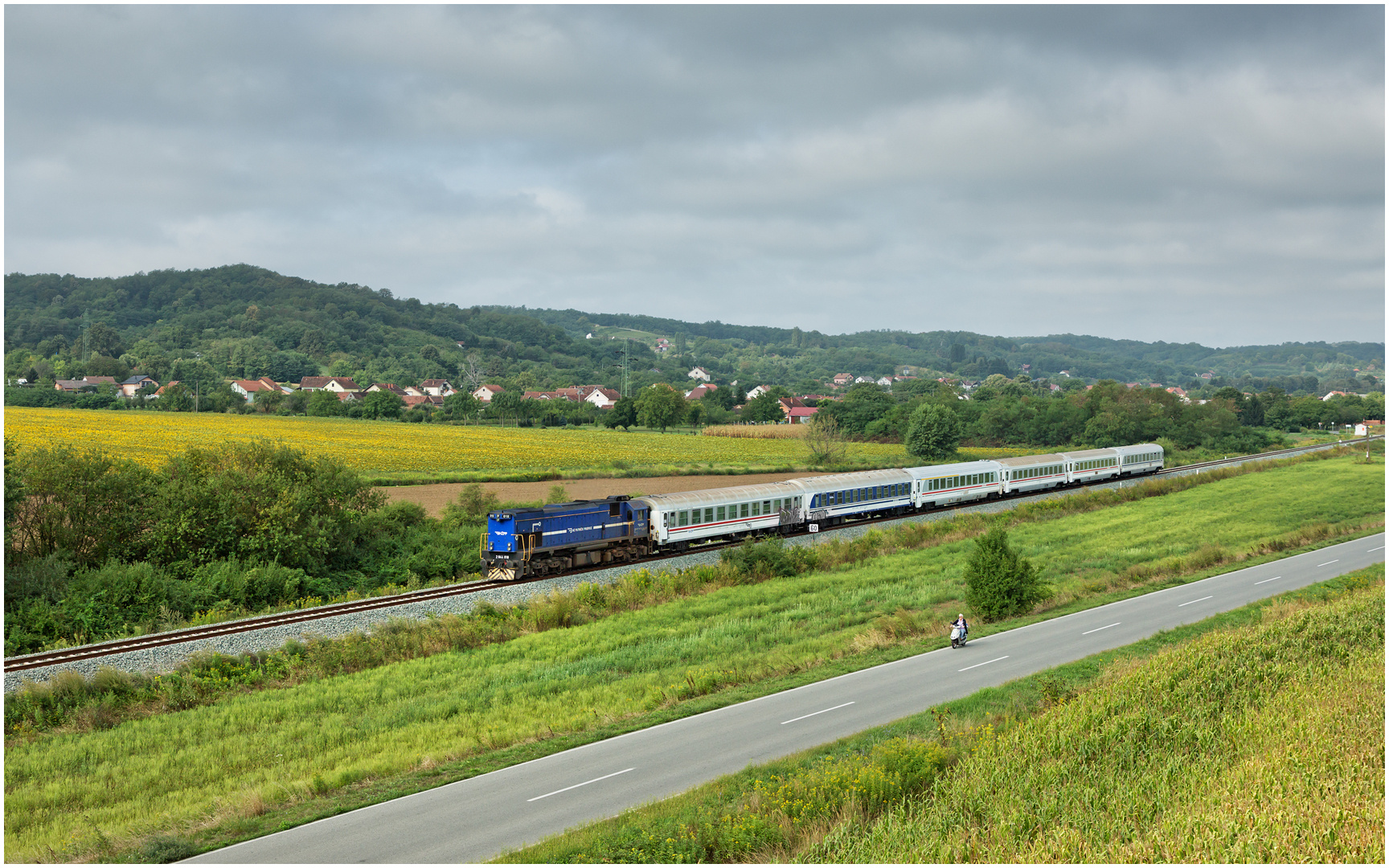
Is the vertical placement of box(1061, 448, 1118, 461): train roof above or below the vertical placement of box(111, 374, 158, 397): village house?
below

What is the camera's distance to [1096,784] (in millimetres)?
12203

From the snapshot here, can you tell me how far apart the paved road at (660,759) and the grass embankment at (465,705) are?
2.48 feet

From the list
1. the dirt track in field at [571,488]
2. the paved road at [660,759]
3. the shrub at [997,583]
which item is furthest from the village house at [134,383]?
the paved road at [660,759]

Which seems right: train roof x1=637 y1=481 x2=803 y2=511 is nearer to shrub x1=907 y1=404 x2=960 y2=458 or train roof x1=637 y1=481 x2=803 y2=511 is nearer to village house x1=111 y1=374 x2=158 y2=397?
shrub x1=907 y1=404 x2=960 y2=458

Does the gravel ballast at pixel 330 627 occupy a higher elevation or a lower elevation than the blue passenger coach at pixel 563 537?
lower

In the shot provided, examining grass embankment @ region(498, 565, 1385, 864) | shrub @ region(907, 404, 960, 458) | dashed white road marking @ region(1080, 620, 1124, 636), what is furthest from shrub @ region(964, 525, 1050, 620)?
shrub @ region(907, 404, 960, 458)

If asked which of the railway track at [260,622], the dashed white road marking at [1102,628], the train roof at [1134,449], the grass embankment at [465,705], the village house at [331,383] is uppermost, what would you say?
the village house at [331,383]

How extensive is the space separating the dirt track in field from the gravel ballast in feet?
49.5

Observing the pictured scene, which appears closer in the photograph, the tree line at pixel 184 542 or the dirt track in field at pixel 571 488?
the tree line at pixel 184 542

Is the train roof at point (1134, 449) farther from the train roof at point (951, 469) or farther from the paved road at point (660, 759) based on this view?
the paved road at point (660, 759)

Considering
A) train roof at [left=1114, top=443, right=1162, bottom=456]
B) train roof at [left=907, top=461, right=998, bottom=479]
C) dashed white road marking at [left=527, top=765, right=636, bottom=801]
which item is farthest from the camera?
train roof at [left=1114, top=443, right=1162, bottom=456]

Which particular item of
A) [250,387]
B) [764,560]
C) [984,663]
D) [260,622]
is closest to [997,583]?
[984,663]

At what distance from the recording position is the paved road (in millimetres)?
14305

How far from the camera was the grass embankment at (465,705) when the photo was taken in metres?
16.1
